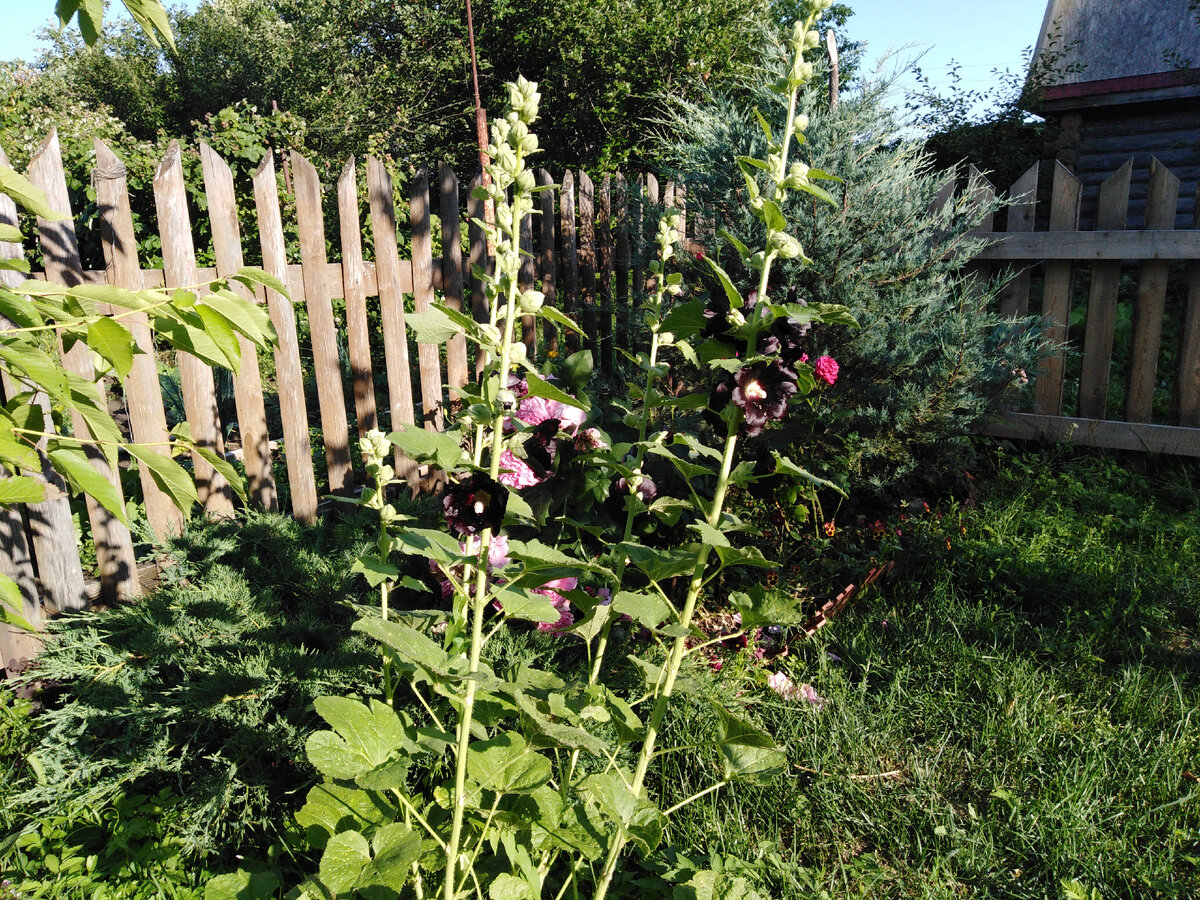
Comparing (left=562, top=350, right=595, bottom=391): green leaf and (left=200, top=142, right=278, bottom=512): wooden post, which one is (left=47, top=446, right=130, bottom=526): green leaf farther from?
(left=200, top=142, right=278, bottom=512): wooden post

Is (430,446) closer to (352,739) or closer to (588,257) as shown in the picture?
(352,739)

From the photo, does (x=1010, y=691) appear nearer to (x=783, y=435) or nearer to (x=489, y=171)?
(x=783, y=435)

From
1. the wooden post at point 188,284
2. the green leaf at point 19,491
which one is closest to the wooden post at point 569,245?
the wooden post at point 188,284

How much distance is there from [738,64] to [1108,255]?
30.2 feet

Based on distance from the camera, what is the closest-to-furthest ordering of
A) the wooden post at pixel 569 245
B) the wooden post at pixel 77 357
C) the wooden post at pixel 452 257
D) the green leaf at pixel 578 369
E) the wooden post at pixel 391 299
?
the green leaf at pixel 578 369
the wooden post at pixel 77 357
the wooden post at pixel 391 299
the wooden post at pixel 452 257
the wooden post at pixel 569 245

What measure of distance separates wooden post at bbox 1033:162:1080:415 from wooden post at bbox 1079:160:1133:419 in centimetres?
12

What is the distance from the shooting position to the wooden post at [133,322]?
2406mm

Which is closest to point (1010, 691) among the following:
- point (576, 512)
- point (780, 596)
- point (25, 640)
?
point (780, 596)

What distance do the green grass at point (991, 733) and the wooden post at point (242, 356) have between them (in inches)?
72.0

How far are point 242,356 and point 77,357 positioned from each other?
47 cm

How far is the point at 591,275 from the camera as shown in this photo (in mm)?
5016

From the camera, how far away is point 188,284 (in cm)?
266

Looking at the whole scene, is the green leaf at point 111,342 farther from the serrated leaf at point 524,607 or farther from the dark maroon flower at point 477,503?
the serrated leaf at point 524,607

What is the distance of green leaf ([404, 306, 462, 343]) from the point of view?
1.19 metres
